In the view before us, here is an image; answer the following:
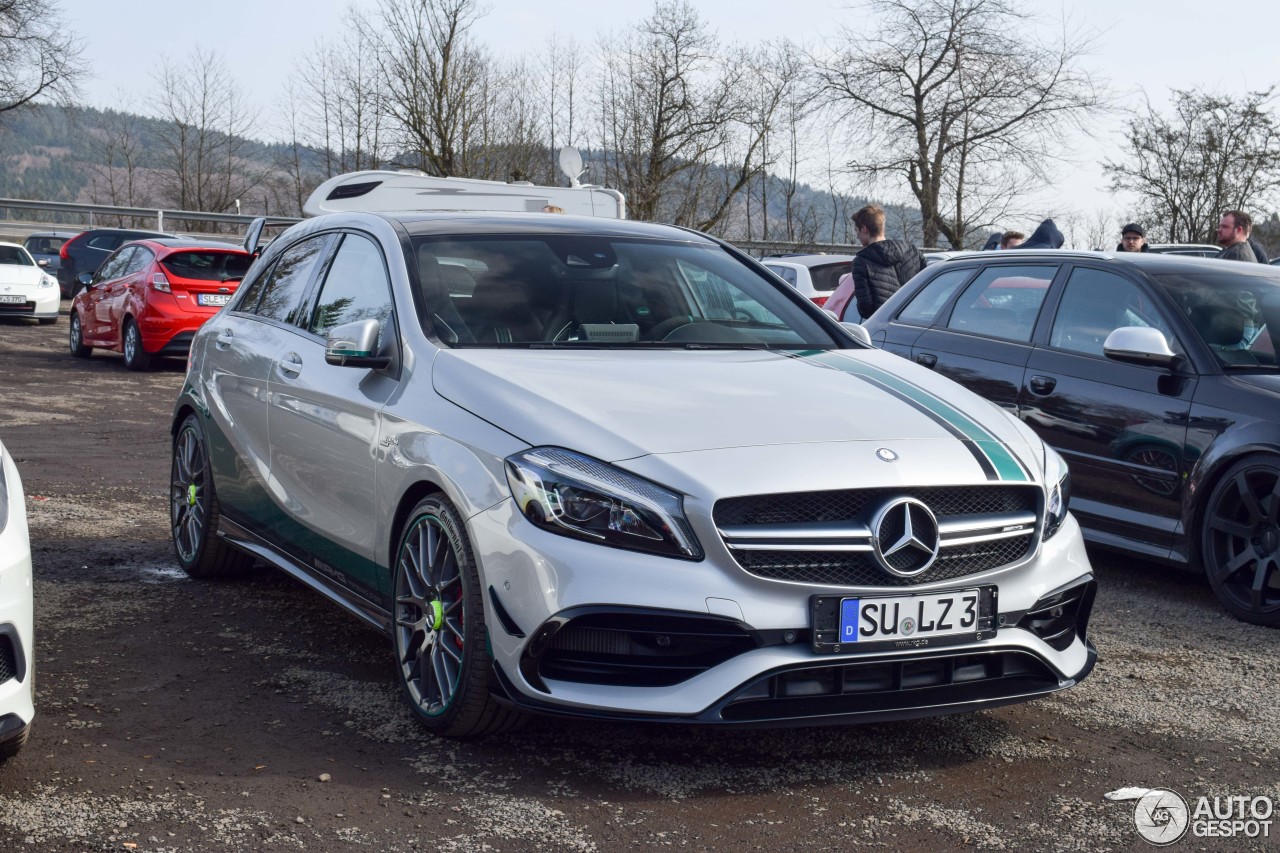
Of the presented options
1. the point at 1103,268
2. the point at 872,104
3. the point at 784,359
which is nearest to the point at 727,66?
the point at 872,104

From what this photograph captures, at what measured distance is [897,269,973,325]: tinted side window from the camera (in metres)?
7.85

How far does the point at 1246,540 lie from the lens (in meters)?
5.92

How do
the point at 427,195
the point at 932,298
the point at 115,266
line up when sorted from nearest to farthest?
the point at 932,298 → the point at 427,195 → the point at 115,266

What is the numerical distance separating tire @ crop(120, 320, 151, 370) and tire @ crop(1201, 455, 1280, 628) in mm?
13950

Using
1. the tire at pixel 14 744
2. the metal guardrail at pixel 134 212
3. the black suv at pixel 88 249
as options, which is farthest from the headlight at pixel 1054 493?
the metal guardrail at pixel 134 212

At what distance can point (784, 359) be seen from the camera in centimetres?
471

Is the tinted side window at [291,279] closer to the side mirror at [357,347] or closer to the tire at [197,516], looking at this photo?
the tire at [197,516]

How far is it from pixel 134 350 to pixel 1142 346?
14.0 metres

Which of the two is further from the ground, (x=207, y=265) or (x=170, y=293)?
(x=207, y=265)

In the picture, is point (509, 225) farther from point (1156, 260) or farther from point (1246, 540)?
point (1156, 260)

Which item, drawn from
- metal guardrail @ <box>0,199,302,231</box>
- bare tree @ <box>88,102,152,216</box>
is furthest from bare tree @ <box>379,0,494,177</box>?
bare tree @ <box>88,102,152,216</box>

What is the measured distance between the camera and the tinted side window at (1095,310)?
6.73 m

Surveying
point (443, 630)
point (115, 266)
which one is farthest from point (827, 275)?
point (443, 630)

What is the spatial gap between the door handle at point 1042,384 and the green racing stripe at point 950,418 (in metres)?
2.43
